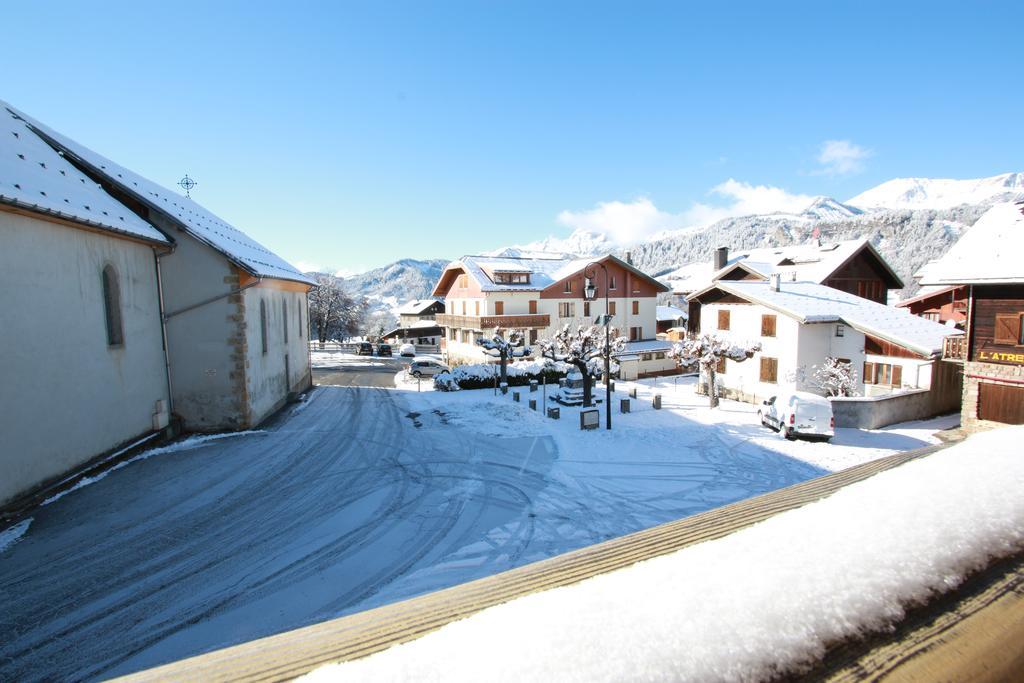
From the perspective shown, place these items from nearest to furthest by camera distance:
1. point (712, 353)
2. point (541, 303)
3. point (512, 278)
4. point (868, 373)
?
point (868, 373)
point (712, 353)
point (541, 303)
point (512, 278)

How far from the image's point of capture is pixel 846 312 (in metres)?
24.5

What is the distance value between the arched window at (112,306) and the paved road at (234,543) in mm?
3405

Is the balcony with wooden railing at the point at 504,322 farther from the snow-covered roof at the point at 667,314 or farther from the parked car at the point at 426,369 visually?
the snow-covered roof at the point at 667,314

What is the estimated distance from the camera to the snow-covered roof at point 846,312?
22.2 m

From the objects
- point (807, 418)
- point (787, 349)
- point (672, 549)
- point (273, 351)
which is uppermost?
point (672, 549)

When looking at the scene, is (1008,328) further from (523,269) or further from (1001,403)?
(523,269)

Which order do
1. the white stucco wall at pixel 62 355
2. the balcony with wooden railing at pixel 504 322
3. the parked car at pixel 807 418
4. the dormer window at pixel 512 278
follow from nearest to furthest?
the white stucco wall at pixel 62 355, the parked car at pixel 807 418, the balcony with wooden railing at pixel 504 322, the dormer window at pixel 512 278

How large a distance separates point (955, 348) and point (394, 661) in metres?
24.6

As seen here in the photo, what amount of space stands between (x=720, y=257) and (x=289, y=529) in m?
42.4

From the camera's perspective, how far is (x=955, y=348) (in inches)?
736


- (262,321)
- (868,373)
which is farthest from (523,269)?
(262,321)

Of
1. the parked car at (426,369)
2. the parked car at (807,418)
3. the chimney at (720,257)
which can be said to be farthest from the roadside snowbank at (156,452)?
the chimney at (720,257)

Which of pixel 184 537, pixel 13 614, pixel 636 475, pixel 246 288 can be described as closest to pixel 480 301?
pixel 246 288

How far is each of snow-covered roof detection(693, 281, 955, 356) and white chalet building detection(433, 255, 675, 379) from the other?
11332 millimetres
